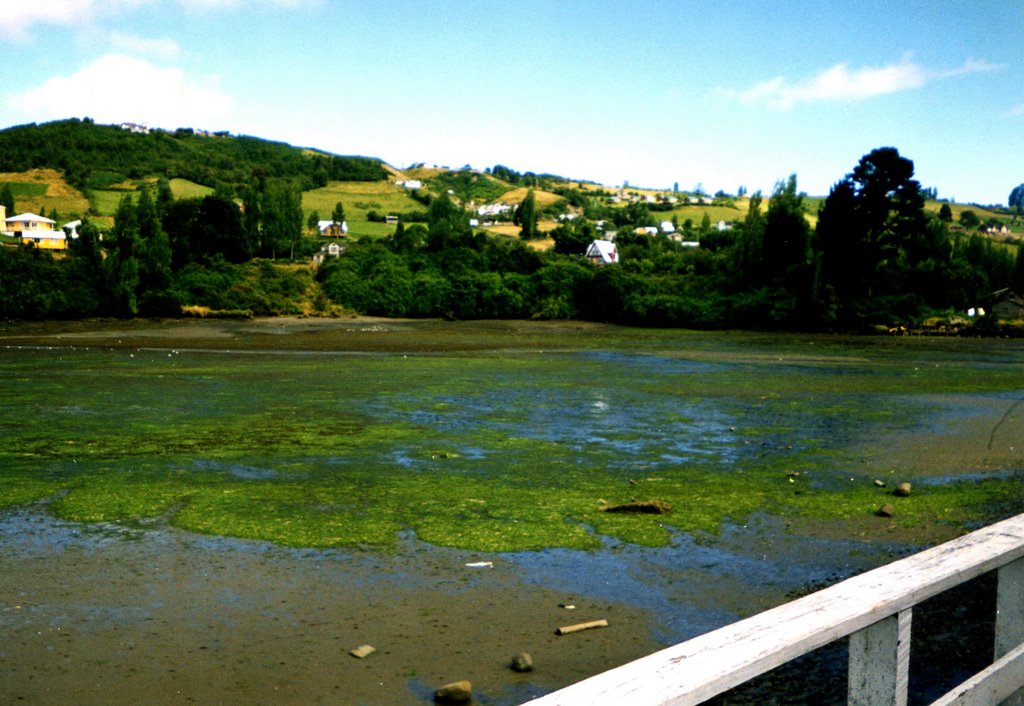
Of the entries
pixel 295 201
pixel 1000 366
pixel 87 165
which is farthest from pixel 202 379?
pixel 87 165

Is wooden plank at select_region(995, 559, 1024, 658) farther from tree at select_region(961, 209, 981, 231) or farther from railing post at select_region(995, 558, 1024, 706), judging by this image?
tree at select_region(961, 209, 981, 231)

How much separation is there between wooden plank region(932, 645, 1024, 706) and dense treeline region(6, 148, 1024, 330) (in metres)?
65.7

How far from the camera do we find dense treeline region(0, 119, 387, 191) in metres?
138

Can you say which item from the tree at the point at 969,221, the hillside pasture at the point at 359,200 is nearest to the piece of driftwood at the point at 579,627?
the hillside pasture at the point at 359,200

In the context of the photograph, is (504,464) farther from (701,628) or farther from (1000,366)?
(1000,366)

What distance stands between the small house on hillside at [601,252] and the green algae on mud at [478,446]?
2290 inches

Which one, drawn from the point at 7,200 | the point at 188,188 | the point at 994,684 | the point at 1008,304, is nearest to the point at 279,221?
the point at 7,200

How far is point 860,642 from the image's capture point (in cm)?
306

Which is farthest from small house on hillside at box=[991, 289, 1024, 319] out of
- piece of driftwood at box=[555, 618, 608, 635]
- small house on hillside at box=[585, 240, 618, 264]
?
piece of driftwood at box=[555, 618, 608, 635]

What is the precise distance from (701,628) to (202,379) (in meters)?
25.7

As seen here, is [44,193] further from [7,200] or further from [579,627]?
[579,627]

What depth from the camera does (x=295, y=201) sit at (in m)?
88.8

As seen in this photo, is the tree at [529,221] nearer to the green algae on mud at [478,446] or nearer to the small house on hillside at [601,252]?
the small house on hillside at [601,252]

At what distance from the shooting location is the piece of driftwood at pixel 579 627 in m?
8.27
